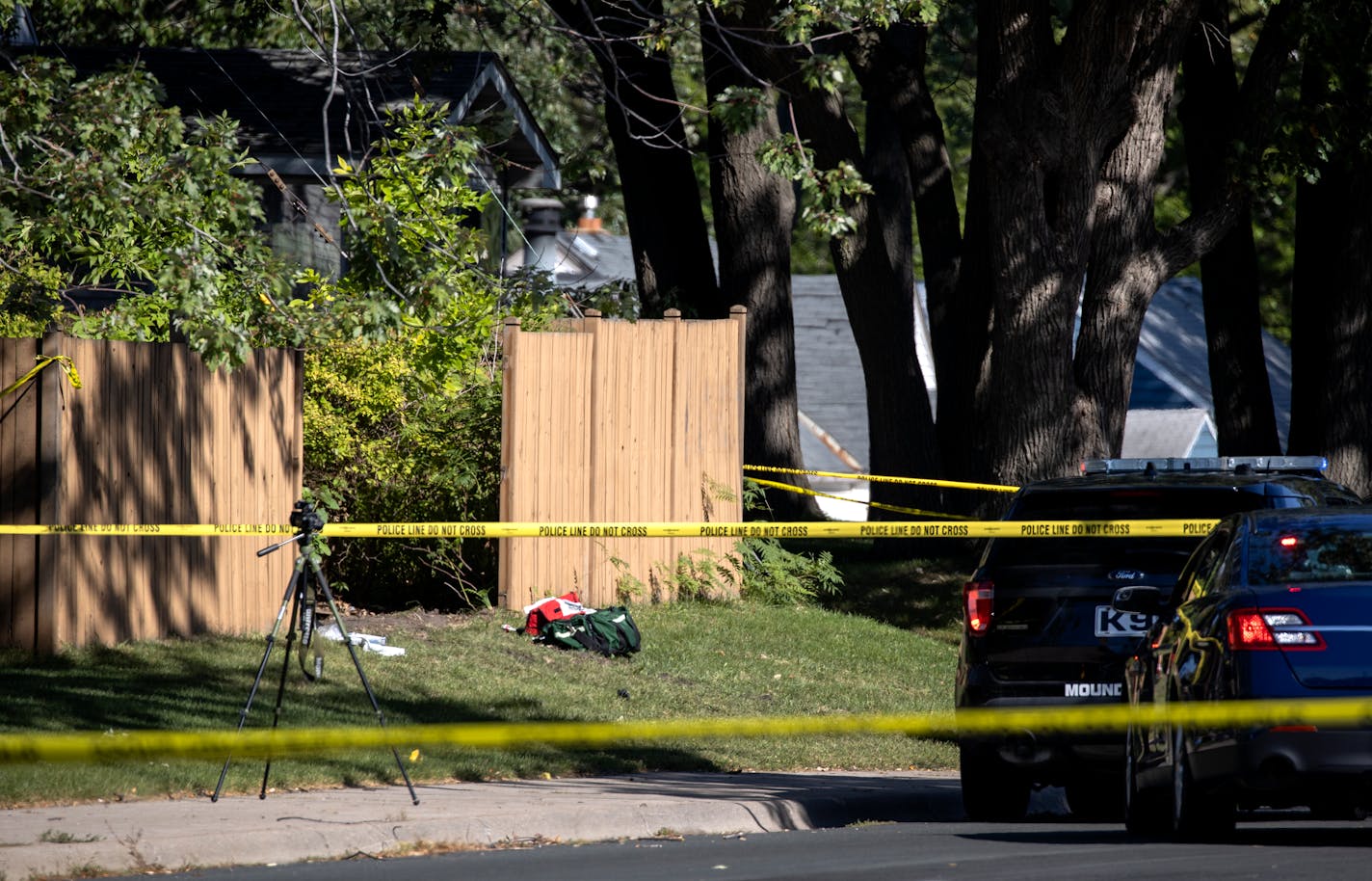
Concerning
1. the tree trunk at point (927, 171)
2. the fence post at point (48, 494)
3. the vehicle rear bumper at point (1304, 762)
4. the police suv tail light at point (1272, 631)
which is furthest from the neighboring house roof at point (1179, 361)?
the vehicle rear bumper at point (1304, 762)

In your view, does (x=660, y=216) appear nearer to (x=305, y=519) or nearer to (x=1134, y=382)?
(x=305, y=519)

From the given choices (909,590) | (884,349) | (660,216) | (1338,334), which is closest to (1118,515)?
(909,590)

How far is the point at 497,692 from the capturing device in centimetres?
1216

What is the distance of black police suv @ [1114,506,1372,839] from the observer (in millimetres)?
6980

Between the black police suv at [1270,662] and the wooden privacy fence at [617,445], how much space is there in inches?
284

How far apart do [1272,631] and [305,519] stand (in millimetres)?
4437

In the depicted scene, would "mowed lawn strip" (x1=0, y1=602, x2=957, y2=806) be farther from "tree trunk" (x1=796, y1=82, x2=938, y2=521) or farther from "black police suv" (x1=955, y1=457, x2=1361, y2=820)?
"tree trunk" (x1=796, y1=82, x2=938, y2=521)

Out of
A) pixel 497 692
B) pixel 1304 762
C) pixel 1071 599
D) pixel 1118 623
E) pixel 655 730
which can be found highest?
pixel 1071 599

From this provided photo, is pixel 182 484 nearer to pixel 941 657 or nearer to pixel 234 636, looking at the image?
pixel 234 636

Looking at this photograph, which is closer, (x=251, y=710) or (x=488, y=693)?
(x=251, y=710)

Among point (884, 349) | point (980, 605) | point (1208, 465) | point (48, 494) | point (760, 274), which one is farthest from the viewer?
point (884, 349)

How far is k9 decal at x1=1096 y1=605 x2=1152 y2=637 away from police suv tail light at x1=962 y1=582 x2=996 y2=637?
525 millimetres

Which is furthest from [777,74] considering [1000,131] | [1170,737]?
[1170,737]

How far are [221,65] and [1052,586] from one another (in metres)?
15.3
